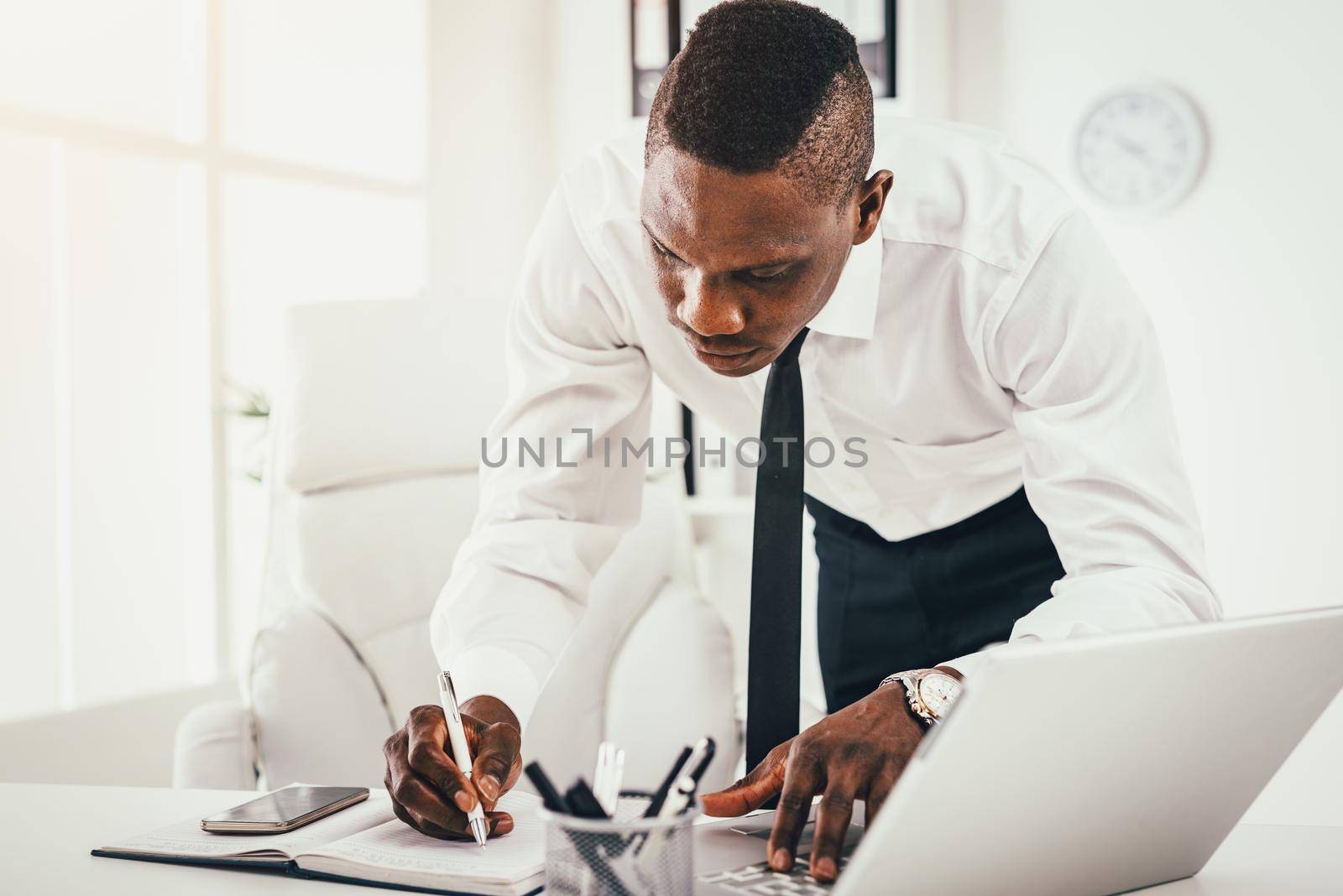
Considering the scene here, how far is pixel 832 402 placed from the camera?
1.25 m

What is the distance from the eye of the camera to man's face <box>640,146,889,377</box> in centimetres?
89

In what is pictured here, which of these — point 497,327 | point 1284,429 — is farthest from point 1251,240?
point 497,327

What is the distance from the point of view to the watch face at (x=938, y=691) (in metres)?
0.76

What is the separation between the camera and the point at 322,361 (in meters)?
1.75

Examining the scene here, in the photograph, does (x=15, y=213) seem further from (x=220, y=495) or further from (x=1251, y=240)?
(x=1251, y=240)

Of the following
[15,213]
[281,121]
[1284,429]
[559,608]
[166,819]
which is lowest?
[166,819]

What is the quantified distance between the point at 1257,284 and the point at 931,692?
2556 mm

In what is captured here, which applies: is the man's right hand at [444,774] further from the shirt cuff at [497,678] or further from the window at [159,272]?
the window at [159,272]

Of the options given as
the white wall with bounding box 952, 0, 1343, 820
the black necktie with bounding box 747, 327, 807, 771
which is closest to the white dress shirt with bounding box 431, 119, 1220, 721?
the black necktie with bounding box 747, 327, 807, 771

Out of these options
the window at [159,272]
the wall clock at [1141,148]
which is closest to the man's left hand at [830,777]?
the window at [159,272]

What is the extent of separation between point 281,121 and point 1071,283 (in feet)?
8.31

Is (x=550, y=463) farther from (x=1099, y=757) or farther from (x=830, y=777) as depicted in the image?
(x=1099, y=757)

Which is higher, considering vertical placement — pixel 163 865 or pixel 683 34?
pixel 683 34

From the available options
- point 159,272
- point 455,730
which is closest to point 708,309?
point 455,730
